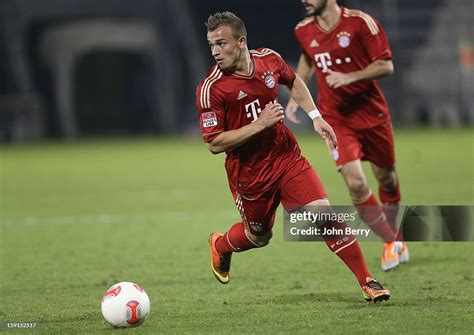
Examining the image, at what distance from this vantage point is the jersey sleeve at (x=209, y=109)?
6.36 meters

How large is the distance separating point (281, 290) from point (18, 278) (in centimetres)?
232

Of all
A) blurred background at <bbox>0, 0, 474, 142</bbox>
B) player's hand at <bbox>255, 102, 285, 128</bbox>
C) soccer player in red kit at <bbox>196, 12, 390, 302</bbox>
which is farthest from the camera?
blurred background at <bbox>0, 0, 474, 142</bbox>

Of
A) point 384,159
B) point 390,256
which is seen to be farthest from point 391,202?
point 390,256

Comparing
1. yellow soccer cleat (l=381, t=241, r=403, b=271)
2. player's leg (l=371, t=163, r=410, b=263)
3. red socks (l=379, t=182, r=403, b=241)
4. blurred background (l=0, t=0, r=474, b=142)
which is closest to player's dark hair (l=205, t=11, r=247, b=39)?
yellow soccer cleat (l=381, t=241, r=403, b=271)

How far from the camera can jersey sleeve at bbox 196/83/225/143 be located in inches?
250

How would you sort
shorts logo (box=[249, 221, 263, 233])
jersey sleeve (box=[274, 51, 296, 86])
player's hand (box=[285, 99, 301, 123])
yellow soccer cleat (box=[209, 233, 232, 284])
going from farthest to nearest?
1. player's hand (box=[285, 99, 301, 123])
2. yellow soccer cleat (box=[209, 233, 232, 284])
3. shorts logo (box=[249, 221, 263, 233])
4. jersey sleeve (box=[274, 51, 296, 86])

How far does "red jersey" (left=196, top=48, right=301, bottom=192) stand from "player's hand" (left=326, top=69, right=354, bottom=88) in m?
1.17

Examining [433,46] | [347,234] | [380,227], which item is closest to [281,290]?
[347,234]

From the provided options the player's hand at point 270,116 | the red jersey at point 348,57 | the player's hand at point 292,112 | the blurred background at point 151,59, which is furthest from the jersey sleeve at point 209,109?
the blurred background at point 151,59

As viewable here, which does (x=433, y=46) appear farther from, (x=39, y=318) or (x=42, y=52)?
(x=39, y=318)

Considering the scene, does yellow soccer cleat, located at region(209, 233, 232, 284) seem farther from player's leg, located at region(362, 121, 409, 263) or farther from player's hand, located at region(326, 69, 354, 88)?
player's leg, located at region(362, 121, 409, 263)

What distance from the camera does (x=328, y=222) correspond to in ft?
21.2

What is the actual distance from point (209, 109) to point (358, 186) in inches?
92.9

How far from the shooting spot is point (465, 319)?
5.80 meters
